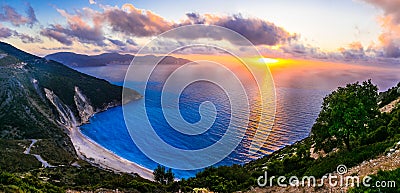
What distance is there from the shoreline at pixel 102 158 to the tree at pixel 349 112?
51.9 meters

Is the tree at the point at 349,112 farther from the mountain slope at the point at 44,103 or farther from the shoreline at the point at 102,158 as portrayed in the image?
the mountain slope at the point at 44,103

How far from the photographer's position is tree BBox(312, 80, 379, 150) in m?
16.7

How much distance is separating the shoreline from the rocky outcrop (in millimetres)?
20199

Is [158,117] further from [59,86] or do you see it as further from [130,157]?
[59,86]

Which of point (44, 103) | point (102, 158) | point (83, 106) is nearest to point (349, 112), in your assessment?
point (102, 158)

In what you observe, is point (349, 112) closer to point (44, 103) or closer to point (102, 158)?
point (102, 158)

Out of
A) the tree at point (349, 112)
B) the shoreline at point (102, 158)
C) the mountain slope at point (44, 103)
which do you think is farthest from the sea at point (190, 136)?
the tree at point (349, 112)

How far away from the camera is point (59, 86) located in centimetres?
12425

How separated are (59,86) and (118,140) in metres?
45.4

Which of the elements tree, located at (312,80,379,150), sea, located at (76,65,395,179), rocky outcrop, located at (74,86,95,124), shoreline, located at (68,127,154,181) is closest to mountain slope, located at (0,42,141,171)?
rocky outcrop, located at (74,86,95,124)

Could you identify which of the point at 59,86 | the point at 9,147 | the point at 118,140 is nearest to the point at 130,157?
the point at 118,140

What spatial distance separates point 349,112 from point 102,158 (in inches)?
2889

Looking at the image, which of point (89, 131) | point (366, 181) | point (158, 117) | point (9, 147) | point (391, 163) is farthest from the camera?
point (158, 117)

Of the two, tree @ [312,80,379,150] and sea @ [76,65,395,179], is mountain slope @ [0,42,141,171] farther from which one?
tree @ [312,80,379,150]
